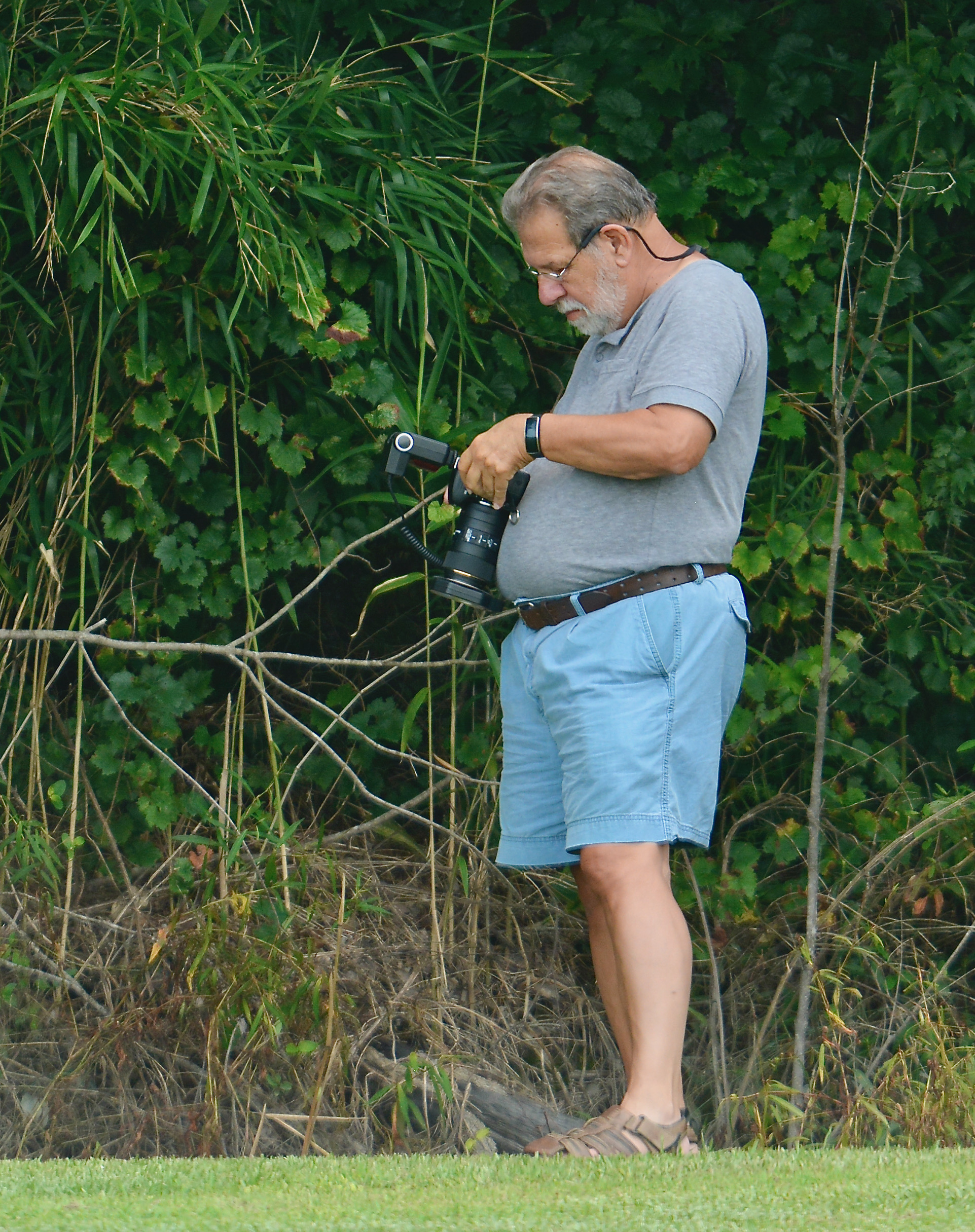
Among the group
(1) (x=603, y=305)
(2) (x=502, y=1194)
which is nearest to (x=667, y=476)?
(1) (x=603, y=305)

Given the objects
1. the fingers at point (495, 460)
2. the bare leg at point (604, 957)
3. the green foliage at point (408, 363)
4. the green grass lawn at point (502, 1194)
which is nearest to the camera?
the green grass lawn at point (502, 1194)

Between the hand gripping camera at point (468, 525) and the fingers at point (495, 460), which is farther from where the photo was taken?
the hand gripping camera at point (468, 525)

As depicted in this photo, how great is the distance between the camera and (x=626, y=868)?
2018mm

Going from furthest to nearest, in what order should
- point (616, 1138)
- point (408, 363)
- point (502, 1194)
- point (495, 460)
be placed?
point (408, 363)
point (495, 460)
point (616, 1138)
point (502, 1194)

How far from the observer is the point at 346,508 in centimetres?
290

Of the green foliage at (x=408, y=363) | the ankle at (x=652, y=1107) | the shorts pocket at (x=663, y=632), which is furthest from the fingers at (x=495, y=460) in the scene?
the ankle at (x=652, y=1107)

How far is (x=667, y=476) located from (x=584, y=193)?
0.50m

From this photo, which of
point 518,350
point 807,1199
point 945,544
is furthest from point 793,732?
point 807,1199

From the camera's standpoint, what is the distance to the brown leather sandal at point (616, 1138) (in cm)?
188

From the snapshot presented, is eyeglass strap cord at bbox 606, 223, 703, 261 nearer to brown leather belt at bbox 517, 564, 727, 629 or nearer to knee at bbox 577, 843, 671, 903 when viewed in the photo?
brown leather belt at bbox 517, 564, 727, 629

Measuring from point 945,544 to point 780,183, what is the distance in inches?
34.7

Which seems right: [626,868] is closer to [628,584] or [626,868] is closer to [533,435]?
[628,584]

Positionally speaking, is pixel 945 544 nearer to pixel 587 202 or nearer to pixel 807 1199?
pixel 587 202

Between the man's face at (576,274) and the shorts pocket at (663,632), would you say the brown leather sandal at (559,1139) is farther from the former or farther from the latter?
the man's face at (576,274)
